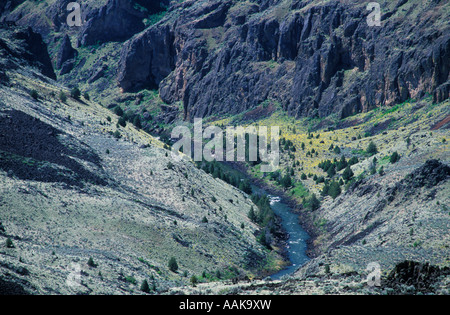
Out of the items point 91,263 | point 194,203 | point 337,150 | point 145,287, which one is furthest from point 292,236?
point 91,263

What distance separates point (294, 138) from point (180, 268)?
109620 millimetres

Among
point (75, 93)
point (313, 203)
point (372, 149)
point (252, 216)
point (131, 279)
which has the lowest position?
point (252, 216)

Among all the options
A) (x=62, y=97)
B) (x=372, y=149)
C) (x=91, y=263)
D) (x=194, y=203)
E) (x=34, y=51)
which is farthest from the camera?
(x=34, y=51)

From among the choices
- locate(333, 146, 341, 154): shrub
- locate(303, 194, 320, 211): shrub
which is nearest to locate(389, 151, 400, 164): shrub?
locate(303, 194, 320, 211): shrub

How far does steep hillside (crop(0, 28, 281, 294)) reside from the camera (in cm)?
5675

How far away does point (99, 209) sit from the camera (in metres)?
75.9

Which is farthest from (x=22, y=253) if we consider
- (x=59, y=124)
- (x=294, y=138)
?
(x=294, y=138)

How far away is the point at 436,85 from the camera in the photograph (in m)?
158

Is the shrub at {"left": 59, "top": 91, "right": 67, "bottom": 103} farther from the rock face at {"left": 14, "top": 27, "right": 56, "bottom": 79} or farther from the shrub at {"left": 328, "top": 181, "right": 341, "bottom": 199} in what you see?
the shrub at {"left": 328, "top": 181, "right": 341, "bottom": 199}

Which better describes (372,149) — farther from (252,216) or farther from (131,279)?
(131,279)

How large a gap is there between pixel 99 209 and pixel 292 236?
42.4 meters

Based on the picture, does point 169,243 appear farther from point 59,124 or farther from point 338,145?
point 338,145

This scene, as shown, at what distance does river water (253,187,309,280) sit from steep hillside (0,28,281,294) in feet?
9.89

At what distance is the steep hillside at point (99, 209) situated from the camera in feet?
186
